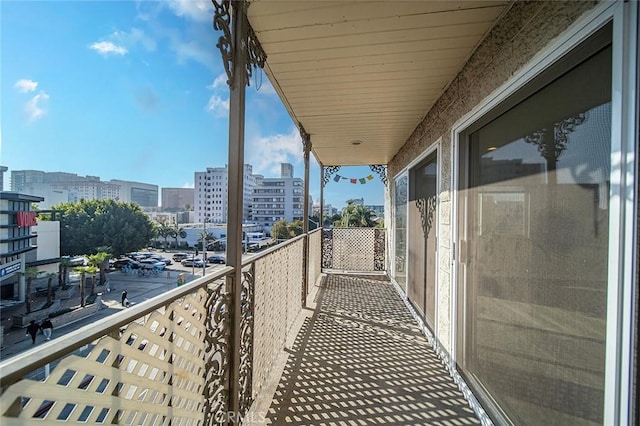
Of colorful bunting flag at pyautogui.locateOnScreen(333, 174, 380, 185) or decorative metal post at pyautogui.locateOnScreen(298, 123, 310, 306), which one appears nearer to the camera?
decorative metal post at pyautogui.locateOnScreen(298, 123, 310, 306)

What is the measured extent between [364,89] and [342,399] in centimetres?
247

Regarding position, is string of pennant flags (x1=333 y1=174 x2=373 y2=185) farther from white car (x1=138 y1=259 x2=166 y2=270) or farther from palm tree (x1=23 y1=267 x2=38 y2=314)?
palm tree (x1=23 y1=267 x2=38 y2=314)

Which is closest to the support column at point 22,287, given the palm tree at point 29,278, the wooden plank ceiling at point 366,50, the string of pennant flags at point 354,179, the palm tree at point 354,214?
the palm tree at point 29,278

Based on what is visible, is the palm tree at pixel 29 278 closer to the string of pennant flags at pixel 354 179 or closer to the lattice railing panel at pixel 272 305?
the lattice railing panel at pixel 272 305

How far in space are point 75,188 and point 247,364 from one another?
157 cm

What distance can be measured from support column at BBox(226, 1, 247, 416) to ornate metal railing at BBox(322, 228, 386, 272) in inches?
185

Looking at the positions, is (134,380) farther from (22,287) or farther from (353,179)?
(353,179)

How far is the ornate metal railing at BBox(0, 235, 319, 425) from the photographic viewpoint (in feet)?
2.04

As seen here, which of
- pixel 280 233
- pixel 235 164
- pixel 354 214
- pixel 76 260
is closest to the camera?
pixel 235 164

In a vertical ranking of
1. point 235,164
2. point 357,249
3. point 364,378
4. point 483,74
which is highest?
point 483,74

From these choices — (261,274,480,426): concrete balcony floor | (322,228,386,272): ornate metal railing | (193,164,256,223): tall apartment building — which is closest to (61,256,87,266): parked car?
(193,164,256,223): tall apartment building

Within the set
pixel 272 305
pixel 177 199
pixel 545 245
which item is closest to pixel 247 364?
pixel 272 305

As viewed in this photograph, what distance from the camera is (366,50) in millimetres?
1800

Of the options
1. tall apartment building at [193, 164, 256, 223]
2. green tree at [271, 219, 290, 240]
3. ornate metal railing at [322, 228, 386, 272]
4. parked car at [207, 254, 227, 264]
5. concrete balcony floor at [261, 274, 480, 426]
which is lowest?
concrete balcony floor at [261, 274, 480, 426]
